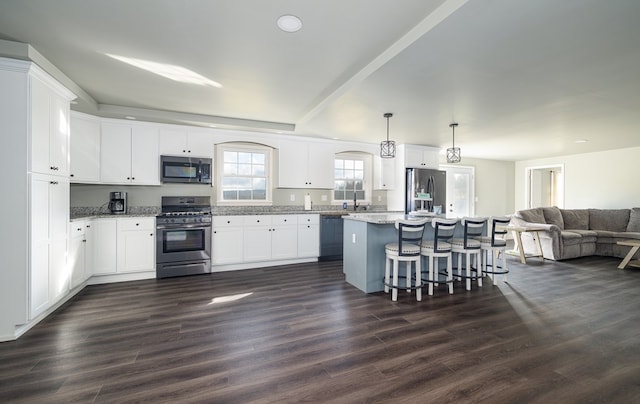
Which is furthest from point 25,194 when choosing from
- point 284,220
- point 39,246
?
point 284,220

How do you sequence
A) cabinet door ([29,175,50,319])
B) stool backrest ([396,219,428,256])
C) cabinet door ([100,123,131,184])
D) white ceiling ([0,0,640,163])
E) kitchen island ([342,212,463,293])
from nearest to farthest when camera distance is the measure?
white ceiling ([0,0,640,163]), cabinet door ([29,175,50,319]), stool backrest ([396,219,428,256]), kitchen island ([342,212,463,293]), cabinet door ([100,123,131,184])

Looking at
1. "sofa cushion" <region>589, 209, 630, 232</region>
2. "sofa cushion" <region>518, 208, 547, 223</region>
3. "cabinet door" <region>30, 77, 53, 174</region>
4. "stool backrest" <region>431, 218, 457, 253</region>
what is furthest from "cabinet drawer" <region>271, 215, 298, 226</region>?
"sofa cushion" <region>589, 209, 630, 232</region>

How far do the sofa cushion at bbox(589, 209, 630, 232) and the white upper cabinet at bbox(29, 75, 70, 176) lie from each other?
9552 mm

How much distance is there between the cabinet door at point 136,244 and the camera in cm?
398

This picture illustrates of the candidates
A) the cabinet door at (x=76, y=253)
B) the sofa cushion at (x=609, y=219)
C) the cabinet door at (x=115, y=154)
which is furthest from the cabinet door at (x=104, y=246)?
the sofa cushion at (x=609, y=219)

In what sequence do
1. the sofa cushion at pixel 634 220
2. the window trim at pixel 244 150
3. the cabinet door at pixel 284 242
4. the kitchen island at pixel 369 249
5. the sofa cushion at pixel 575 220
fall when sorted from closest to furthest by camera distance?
the kitchen island at pixel 369 249 → the cabinet door at pixel 284 242 → the window trim at pixel 244 150 → the sofa cushion at pixel 634 220 → the sofa cushion at pixel 575 220

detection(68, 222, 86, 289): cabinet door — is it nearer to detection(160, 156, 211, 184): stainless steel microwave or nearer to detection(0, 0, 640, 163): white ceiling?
detection(160, 156, 211, 184): stainless steel microwave

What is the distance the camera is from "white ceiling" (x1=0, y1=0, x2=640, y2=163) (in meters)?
1.95

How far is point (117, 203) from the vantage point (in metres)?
4.25

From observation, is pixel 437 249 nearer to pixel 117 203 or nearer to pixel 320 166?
pixel 320 166

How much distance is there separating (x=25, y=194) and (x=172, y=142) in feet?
7.56

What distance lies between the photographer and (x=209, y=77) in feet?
10.1

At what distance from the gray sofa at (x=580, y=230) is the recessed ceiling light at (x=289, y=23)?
5.87 metres

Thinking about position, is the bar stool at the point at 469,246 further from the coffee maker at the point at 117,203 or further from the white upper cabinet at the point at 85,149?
the white upper cabinet at the point at 85,149
